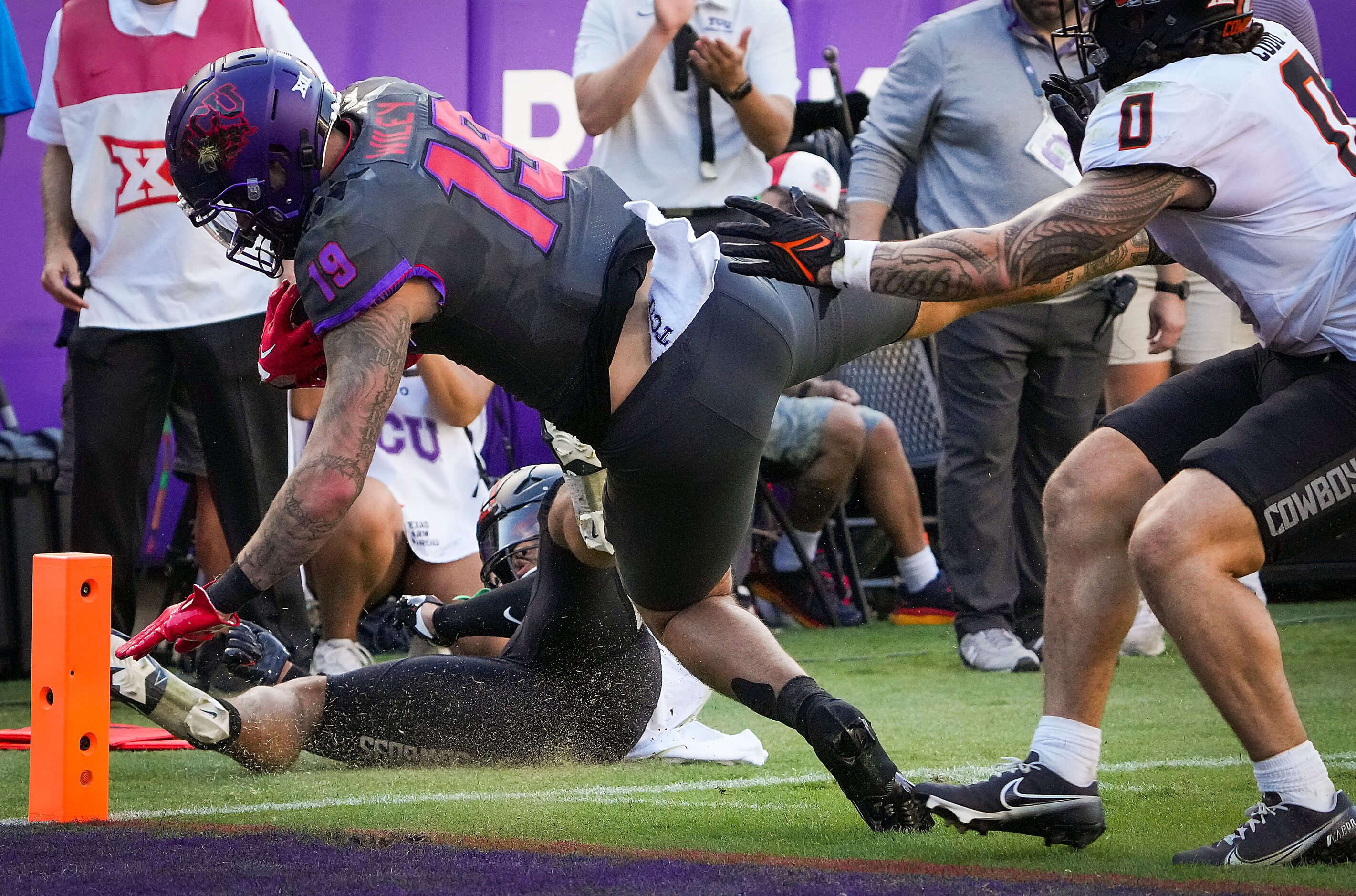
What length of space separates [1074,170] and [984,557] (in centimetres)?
144

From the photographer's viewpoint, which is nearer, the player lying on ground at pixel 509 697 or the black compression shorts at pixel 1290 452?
the black compression shorts at pixel 1290 452

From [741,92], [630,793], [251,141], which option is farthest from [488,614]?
[741,92]

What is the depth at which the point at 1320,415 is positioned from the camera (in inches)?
116

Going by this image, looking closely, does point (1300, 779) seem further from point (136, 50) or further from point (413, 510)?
point (136, 50)

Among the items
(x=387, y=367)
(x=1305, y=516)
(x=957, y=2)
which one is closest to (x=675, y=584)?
(x=387, y=367)

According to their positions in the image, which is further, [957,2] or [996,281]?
[957,2]

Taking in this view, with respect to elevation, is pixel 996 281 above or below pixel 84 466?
above

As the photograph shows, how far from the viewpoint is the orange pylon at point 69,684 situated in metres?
3.18

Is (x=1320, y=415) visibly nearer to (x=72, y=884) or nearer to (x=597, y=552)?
(x=597, y=552)

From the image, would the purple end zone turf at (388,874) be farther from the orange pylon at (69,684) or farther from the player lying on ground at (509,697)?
the player lying on ground at (509,697)

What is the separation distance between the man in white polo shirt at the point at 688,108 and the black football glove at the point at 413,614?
7.13ft

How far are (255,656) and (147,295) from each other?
5.80ft

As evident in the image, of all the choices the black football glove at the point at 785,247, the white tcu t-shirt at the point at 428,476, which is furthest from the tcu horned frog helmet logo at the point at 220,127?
the white tcu t-shirt at the point at 428,476

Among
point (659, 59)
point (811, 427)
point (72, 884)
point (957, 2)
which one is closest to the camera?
point (72, 884)
